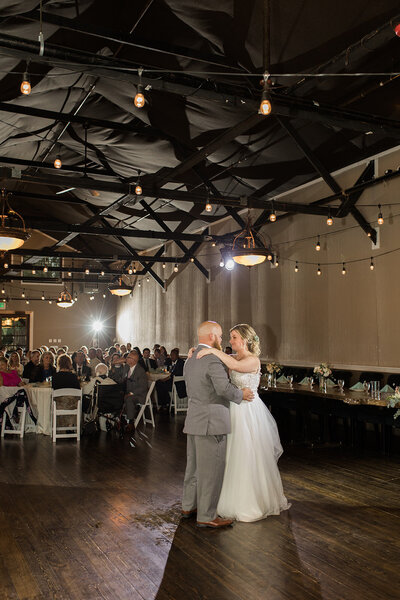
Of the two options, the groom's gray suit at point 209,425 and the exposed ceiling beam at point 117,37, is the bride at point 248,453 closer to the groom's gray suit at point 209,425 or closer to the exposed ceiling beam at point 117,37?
the groom's gray suit at point 209,425

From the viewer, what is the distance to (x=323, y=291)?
9977 mm

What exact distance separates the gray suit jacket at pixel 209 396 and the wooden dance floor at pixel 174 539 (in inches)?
31.7

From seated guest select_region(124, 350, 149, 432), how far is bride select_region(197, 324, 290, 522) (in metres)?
4.43

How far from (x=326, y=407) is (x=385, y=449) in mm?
1102

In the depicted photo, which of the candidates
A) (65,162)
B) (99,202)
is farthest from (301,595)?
(99,202)

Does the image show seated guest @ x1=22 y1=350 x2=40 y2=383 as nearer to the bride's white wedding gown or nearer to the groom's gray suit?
the bride's white wedding gown

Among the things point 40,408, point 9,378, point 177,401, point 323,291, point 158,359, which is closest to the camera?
point 9,378

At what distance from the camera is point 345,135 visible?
824 centimetres

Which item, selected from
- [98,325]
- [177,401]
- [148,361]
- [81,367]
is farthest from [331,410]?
[98,325]

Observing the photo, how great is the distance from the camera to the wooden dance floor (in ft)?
10.7

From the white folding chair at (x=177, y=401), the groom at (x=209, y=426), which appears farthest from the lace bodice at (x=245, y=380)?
the white folding chair at (x=177, y=401)

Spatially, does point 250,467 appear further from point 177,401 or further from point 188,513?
point 177,401

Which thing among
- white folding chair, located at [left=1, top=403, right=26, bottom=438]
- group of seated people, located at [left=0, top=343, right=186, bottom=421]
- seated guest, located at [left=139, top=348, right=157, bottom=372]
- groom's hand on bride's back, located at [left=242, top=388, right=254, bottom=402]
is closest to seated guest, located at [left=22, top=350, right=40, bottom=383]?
group of seated people, located at [left=0, top=343, right=186, bottom=421]

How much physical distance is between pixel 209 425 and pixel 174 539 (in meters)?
0.87
